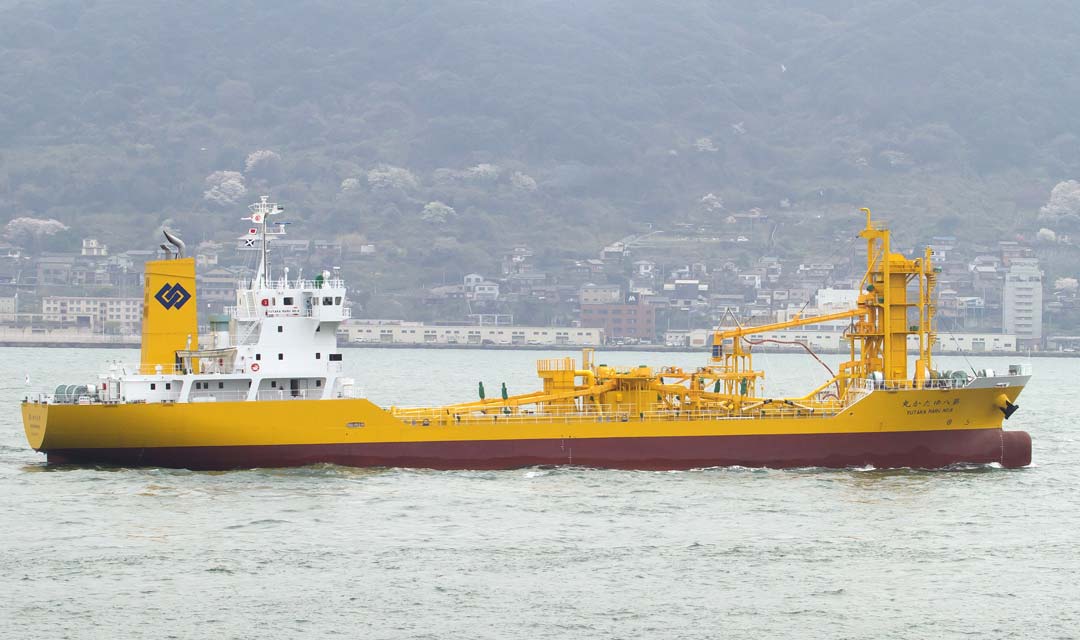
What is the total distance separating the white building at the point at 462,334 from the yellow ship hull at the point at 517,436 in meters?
123

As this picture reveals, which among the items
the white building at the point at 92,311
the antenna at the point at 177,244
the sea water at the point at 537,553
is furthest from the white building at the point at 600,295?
the antenna at the point at 177,244

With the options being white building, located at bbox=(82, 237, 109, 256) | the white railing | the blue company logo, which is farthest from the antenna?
white building, located at bbox=(82, 237, 109, 256)

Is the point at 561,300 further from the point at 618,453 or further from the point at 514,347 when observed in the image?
the point at 618,453

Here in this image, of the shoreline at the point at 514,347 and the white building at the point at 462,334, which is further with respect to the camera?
A: the white building at the point at 462,334

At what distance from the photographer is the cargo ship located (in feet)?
121

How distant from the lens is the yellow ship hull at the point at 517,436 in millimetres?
36781

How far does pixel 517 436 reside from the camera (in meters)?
38.7

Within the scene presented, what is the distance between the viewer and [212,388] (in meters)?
38.0

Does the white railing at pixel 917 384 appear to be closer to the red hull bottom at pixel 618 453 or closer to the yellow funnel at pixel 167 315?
the red hull bottom at pixel 618 453

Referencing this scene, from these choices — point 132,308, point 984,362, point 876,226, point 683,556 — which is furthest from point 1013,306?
point 683,556

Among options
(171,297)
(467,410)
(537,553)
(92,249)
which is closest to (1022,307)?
(92,249)

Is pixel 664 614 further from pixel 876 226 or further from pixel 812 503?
pixel 876 226

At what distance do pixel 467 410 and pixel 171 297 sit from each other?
815 centimetres

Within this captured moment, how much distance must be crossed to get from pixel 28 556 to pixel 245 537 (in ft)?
13.3
